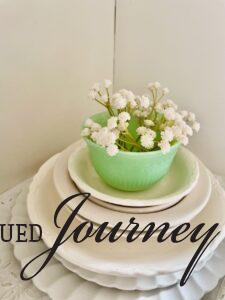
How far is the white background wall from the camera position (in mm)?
716

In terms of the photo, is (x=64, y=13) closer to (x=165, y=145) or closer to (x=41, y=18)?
(x=41, y=18)

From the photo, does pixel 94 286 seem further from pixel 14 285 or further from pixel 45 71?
pixel 45 71

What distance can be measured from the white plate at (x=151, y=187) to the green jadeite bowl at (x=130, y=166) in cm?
2

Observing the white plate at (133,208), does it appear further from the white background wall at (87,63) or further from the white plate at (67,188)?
the white background wall at (87,63)

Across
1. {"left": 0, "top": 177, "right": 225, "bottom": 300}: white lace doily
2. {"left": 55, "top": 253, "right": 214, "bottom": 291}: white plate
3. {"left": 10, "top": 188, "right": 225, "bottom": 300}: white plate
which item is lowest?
{"left": 0, "top": 177, "right": 225, "bottom": 300}: white lace doily

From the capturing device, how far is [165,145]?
21.2 inches

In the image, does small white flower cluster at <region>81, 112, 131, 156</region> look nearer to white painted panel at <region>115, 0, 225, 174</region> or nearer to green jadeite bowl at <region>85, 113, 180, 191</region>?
green jadeite bowl at <region>85, 113, 180, 191</region>

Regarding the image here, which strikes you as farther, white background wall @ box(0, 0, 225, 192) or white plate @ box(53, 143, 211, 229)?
white background wall @ box(0, 0, 225, 192)

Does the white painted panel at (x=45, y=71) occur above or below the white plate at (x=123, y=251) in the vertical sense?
above

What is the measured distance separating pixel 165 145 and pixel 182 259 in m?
0.17

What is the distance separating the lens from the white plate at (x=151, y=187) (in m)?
0.56

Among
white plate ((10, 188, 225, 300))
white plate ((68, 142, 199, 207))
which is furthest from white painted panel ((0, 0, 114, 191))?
white plate ((10, 188, 225, 300))

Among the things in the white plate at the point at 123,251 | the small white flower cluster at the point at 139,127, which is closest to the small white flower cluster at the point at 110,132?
the small white flower cluster at the point at 139,127

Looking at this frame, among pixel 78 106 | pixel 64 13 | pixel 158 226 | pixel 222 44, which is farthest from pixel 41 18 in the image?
pixel 158 226
